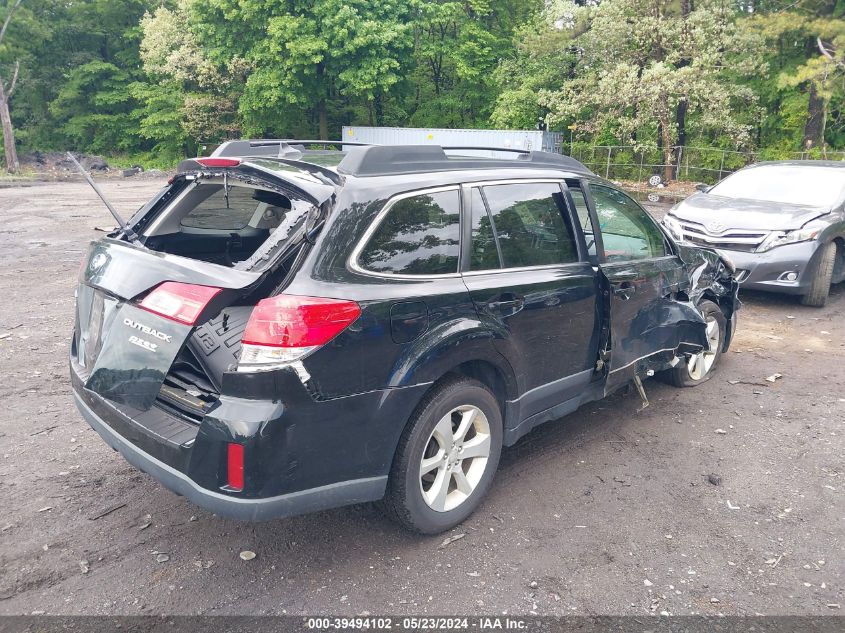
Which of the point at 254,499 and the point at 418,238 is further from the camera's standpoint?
the point at 418,238

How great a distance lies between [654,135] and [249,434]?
29.9 meters

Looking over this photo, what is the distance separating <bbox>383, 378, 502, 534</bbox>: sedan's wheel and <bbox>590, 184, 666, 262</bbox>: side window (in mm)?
1504

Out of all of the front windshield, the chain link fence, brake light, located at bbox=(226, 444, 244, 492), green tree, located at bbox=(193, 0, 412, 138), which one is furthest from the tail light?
green tree, located at bbox=(193, 0, 412, 138)

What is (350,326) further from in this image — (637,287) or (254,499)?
(637,287)

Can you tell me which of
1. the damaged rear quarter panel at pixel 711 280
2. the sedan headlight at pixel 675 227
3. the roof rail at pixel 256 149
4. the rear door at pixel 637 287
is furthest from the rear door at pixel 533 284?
the sedan headlight at pixel 675 227

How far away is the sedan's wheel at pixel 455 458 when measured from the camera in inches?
129

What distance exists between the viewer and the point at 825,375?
6047 millimetres

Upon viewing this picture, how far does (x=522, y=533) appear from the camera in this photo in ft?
11.3

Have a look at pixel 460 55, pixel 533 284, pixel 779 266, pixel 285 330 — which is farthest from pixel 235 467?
pixel 460 55

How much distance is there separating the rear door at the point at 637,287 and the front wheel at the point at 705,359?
65 cm

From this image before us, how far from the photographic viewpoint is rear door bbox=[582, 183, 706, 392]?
425 cm

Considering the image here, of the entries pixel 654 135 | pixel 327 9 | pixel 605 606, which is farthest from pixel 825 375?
pixel 327 9

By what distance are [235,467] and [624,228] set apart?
3138 mm

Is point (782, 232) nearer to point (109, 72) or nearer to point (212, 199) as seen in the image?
point (212, 199)
